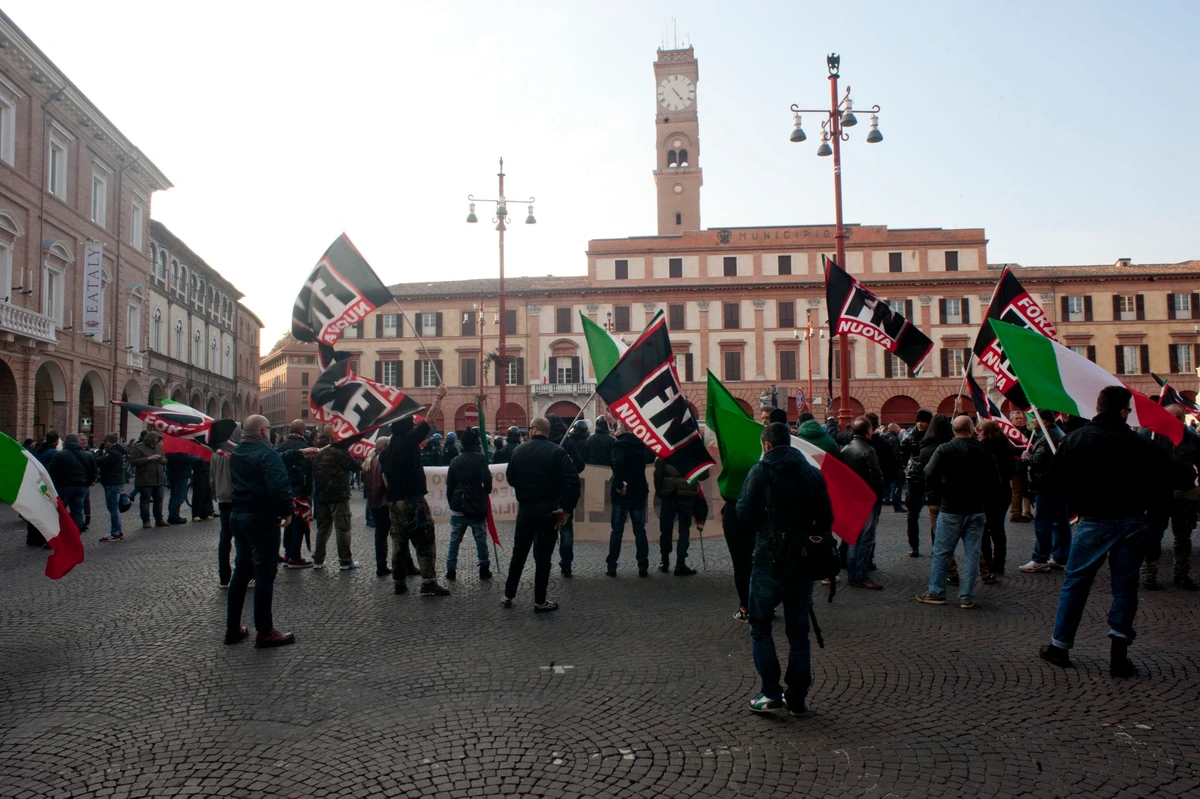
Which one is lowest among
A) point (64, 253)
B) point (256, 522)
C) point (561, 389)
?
point (256, 522)

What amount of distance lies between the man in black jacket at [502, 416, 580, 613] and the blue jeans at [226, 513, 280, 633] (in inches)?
77.4

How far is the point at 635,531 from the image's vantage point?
8961mm

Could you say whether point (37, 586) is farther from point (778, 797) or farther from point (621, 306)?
point (621, 306)

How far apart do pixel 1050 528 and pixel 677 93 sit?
6543 cm

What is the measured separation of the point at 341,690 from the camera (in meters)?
4.99

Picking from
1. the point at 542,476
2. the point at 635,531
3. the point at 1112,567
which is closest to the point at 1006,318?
the point at 635,531

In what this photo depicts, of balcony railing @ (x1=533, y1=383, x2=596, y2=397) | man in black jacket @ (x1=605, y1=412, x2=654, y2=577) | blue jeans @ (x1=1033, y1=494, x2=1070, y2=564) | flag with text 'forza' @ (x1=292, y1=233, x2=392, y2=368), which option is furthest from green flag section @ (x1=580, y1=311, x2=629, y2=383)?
balcony railing @ (x1=533, y1=383, x2=596, y2=397)

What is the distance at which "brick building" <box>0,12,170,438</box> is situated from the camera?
982 inches

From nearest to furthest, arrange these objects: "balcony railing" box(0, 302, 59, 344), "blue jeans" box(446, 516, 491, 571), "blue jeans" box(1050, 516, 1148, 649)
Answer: "blue jeans" box(1050, 516, 1148, 649) < "blue jeans" box(446, 516, 491, 571) < "balcony railing" box(0, 302, 59, 344)

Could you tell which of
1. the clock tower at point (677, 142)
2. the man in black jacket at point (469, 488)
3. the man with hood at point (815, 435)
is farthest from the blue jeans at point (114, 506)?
the clock tower at point (677, 142)

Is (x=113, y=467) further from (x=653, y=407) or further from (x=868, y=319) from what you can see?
(x=868, y=319)

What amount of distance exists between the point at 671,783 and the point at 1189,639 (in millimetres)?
4392

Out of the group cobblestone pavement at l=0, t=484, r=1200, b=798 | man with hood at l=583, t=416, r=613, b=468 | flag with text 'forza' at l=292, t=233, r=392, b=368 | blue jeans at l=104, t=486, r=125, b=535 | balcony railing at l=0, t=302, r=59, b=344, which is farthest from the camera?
balcony railing at l=0, t=302, r=59, b=344

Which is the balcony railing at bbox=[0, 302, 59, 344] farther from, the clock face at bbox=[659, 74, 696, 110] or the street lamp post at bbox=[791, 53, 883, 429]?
the clock face at bbox=[659, 74, 696, 110]
